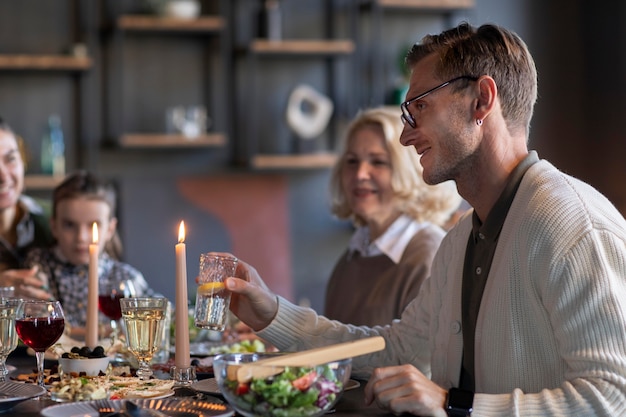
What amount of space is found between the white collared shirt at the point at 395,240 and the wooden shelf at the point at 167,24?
220cm

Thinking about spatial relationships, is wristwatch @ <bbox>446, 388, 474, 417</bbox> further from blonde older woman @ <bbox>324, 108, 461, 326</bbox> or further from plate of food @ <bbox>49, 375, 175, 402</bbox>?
blonde older woman @ <bbox>324, 108, 461, 326</bbox>

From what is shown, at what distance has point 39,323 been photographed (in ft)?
5.77

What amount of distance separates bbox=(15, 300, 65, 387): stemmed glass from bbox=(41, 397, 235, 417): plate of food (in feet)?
0.94

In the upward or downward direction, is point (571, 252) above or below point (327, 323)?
above

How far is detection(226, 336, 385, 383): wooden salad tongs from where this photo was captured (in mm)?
1360

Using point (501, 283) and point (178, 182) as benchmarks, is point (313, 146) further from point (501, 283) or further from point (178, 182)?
point (501, 283)

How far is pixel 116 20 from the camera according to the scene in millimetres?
4785

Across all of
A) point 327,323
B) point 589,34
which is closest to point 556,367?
point 327,323

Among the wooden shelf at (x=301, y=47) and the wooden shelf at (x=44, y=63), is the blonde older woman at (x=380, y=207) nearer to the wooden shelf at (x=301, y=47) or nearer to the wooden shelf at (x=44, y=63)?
the wooden shelf at (x=301, y=47)

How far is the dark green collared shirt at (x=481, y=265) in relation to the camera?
72.6 inches

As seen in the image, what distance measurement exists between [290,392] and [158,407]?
0.93 feet

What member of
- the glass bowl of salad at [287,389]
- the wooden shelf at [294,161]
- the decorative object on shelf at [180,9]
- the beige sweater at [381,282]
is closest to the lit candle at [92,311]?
the glass bowl of salad at [287,389]

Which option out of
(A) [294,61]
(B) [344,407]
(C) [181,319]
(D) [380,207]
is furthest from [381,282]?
(A) [294,61]

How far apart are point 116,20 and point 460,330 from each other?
134 inches
